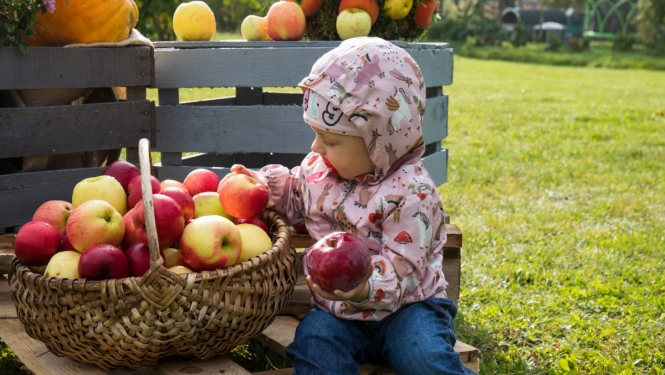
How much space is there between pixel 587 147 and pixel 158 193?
Answer: 573cm

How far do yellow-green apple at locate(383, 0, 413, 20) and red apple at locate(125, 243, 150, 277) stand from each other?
170 cm

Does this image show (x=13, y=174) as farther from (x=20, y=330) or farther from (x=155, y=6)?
(x=155, y=6)

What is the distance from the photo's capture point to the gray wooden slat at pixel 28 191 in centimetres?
292

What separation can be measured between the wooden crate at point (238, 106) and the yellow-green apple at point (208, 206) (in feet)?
2.11

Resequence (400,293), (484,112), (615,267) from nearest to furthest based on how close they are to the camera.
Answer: (400,293) < (615,267) < (484,112)

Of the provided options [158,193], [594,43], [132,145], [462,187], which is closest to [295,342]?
[158,193]

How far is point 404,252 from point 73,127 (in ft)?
4.97

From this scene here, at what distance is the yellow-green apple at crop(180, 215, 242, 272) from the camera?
2.15 metres

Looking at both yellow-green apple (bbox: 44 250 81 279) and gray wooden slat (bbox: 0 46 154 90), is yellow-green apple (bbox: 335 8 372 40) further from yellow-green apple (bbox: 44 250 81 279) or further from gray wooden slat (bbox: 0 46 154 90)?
yellow-green apple (bbox: 44 250 81 279)

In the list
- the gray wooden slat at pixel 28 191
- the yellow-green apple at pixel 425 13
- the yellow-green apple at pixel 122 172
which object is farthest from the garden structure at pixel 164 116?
the yellow-green apple at pixel 122 172

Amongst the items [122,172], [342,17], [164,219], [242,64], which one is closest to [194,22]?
[242,64]

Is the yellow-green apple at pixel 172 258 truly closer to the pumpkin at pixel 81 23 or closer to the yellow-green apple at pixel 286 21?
the pumpkin at pixel 81 23

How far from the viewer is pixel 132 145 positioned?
323cm

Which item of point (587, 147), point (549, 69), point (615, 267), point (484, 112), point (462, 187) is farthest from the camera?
point (549, 69)
